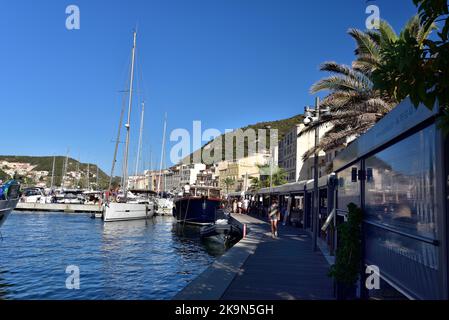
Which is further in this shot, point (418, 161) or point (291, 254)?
point (291, 254)

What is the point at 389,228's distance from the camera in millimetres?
5828

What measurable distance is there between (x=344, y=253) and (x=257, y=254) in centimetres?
706

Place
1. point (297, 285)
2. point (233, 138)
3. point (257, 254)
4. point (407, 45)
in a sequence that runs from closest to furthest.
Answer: point (407, 45)
point (297, 285)
point (257, 254)
point (233, 138)

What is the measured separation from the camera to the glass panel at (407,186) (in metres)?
4.51

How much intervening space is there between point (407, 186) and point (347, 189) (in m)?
4.70

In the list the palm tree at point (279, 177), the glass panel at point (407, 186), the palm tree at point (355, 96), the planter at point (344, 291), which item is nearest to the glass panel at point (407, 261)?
the glass panel at point (407, 186)

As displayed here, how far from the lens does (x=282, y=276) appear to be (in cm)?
998

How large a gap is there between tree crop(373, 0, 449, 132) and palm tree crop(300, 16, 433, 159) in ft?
49.1

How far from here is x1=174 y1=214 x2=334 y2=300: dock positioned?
25.5 ft

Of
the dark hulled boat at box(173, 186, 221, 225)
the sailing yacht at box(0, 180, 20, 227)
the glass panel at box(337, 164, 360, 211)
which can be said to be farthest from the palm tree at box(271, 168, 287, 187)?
the glass panel at box(337, 164, 360, 211)

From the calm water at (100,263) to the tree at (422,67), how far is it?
10399 millimetres

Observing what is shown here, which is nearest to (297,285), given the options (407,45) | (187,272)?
(407,45)
